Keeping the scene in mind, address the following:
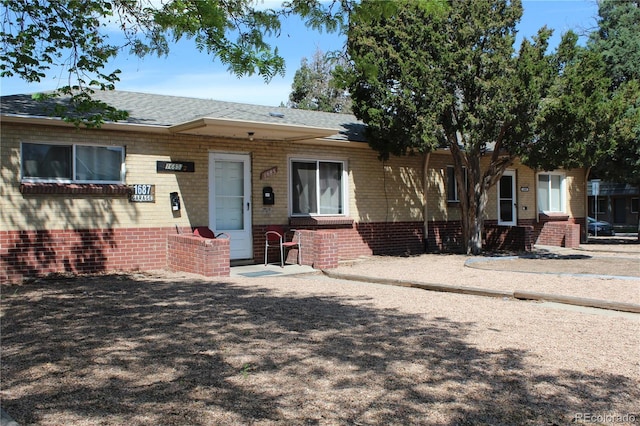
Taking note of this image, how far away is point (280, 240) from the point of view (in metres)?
13.5

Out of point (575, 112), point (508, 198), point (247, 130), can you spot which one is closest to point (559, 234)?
point (508, 198)

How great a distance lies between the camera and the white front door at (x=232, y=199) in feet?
44.0

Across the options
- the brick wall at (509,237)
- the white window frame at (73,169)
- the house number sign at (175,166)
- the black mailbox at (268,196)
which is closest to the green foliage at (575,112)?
the brick wall at (509,237)

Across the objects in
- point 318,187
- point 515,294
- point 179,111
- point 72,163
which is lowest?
point 515,294

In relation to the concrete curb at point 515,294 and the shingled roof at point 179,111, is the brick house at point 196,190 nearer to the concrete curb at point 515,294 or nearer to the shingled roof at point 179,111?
the shingled roof at point 179,111

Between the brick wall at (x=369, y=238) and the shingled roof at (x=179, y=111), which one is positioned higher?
the shingled roof at (x=179, y=111)

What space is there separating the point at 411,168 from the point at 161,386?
44.2ft

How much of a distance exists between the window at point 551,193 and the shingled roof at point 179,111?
26.4 ft

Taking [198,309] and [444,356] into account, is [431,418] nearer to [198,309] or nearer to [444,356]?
[444,356]

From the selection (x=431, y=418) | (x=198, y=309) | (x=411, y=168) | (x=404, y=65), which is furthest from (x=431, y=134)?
(x=431, y=418)

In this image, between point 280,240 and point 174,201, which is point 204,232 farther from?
point 280,240

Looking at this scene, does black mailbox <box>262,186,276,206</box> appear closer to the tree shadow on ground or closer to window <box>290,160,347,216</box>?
window <box>290,160,347,216</box>

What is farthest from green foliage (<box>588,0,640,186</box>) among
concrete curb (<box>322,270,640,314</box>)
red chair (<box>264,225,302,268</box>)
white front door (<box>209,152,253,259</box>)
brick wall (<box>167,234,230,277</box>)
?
brick wall (<box>167,234,230,277</box>)

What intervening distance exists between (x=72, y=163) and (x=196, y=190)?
2662 mm
